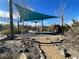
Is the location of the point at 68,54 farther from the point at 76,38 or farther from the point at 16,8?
the point at 16,8

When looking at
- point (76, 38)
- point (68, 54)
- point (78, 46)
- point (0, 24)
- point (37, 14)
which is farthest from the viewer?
point (0, 24)

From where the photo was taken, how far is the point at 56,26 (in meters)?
28.0

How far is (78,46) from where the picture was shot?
7.82 meters

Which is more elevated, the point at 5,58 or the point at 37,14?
the point at 37,14

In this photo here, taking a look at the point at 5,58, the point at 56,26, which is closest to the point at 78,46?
the point at 5,58

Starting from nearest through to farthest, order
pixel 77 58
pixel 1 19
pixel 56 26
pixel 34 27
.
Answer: pixel 77 58 → pixel 56 26 → pixel 1 19 → pixel 34 27

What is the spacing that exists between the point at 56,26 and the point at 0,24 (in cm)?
1206

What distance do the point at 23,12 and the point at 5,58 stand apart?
8.09 m

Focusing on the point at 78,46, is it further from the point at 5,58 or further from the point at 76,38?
the point at 5,58

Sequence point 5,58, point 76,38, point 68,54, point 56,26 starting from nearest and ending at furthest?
point 5,58 → point 68,54 → point 76,38 → point 56,26

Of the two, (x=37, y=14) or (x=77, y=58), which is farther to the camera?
(x=37, y=14)

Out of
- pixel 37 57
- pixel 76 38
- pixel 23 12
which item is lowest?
pixel 37 57

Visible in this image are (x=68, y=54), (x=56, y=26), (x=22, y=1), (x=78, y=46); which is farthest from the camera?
(x=56, y=26)

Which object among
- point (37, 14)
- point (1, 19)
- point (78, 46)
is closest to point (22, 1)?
point (78, 46)
